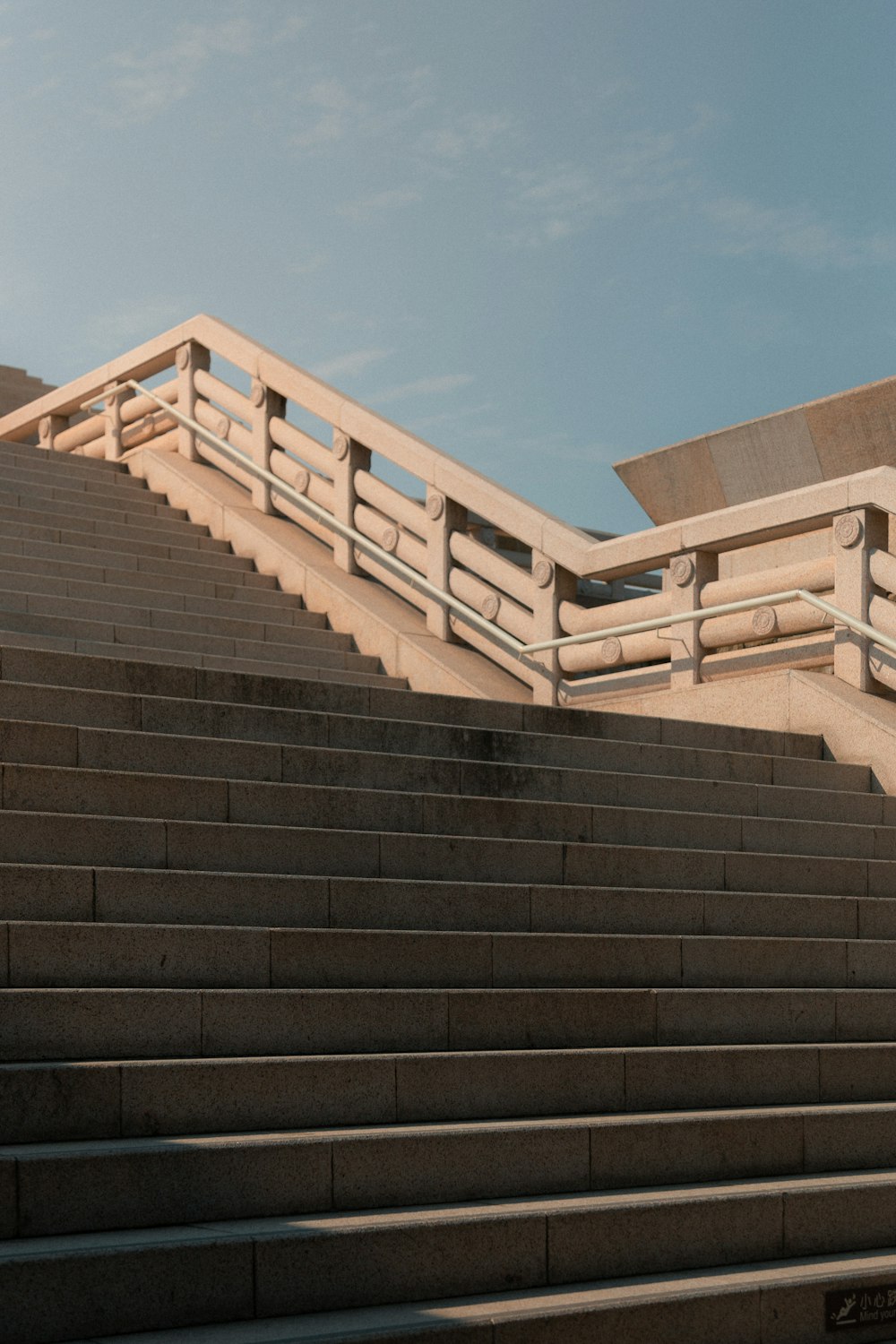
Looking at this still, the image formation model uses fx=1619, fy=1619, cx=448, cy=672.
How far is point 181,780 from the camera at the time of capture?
585cm

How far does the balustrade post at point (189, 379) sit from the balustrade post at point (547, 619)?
15.8ft

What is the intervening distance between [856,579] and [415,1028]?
4.38 m

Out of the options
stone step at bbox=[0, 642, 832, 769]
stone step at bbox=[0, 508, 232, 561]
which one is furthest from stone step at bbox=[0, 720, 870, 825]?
stone step at bbox=[0, 508, 232, 561]

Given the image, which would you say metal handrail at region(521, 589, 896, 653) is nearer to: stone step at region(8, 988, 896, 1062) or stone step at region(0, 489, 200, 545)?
stone step at region(8, 988, 896, 1062)

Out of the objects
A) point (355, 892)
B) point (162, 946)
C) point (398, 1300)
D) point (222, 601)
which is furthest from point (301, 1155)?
point (222, 601)

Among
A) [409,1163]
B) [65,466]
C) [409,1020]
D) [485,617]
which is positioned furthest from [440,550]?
[409,1163]

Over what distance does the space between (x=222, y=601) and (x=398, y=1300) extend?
22.3ft

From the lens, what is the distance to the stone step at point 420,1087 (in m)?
4.42

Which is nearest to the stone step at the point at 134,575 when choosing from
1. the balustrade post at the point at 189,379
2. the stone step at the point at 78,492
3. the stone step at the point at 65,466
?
the stone step at the point at 78,492

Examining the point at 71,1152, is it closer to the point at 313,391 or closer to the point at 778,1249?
the point at 778,1249

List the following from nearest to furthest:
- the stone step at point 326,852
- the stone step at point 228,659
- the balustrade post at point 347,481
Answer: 1. the stone step at point 326,852
2. the stone step at point 228,659
3. the balustrade post at point 347,481

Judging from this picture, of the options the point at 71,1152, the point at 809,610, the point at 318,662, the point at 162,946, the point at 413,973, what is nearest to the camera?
the point at 71,1152

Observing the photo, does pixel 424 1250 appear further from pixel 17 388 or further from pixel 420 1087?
pixel 17 388

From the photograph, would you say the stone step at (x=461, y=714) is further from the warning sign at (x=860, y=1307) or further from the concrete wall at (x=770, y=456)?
the concrete wall at (x=770, y=456)
